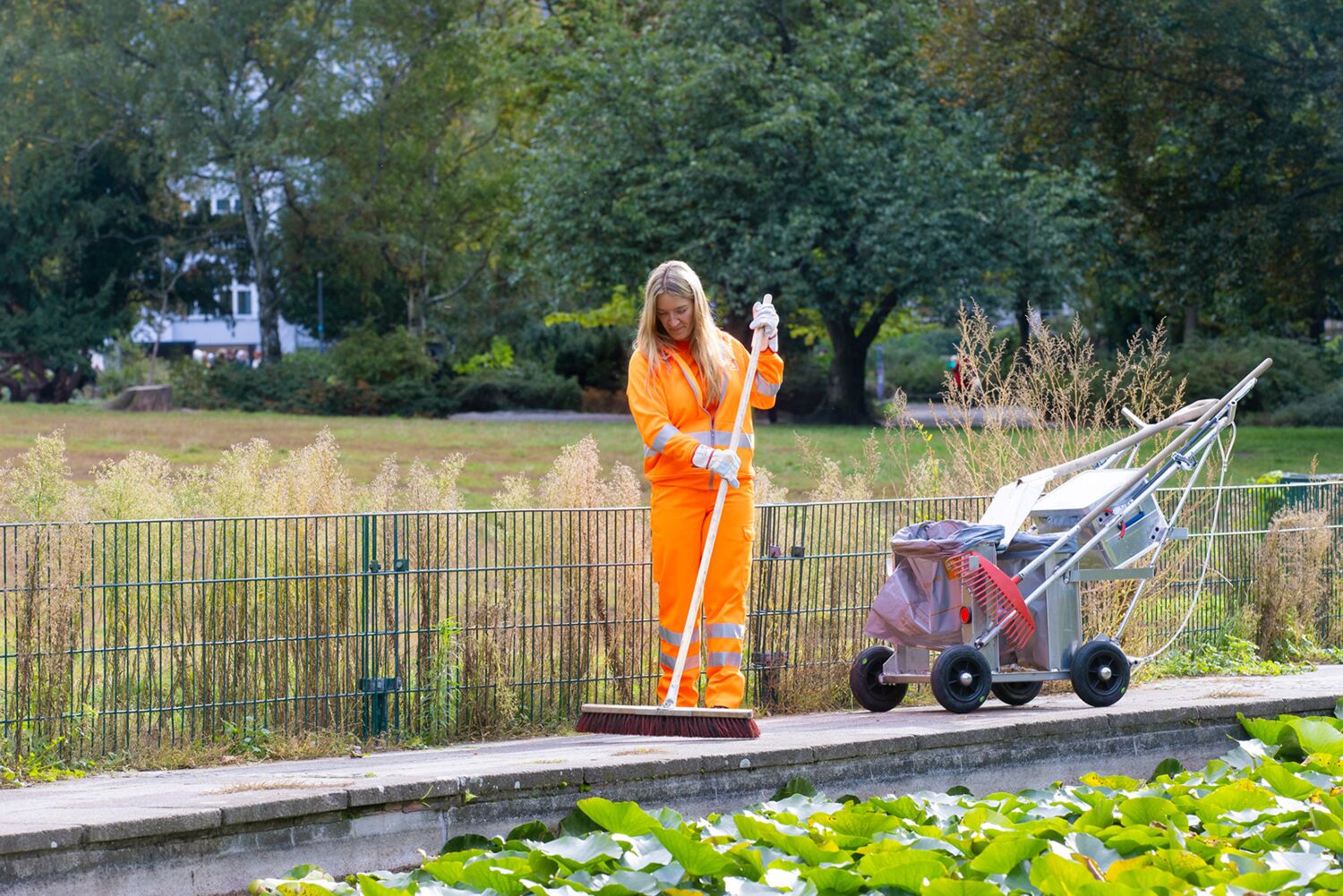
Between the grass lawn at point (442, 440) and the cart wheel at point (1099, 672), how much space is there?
10006 millimetres

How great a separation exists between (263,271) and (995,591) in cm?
4077

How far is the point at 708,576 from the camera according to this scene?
677 cm

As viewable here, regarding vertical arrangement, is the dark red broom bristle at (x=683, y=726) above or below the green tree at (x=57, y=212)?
below

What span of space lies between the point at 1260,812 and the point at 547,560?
3514 millimetres

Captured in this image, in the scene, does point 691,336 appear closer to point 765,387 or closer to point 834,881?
point 765,387

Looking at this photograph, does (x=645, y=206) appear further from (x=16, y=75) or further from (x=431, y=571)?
(x=431, y=571)

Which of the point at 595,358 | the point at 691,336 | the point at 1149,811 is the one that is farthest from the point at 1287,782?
the point at 595,358

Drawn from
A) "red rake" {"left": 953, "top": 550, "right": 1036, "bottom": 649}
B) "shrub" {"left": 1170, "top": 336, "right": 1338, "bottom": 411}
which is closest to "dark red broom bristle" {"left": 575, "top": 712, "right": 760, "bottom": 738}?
"red rake" {"left": 953, "top": 550, "right": 1036, "bottom": 649}

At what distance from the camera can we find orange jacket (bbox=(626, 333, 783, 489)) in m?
6.73

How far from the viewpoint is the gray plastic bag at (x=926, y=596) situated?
7.02 metres

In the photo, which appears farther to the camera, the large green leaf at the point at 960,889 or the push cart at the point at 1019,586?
the push cart at the point at 1019,586

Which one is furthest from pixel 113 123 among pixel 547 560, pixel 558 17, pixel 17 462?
pixel 547 560

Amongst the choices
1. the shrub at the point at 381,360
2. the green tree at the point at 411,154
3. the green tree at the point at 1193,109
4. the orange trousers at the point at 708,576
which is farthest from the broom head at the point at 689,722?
the green tree at the point at 411,154

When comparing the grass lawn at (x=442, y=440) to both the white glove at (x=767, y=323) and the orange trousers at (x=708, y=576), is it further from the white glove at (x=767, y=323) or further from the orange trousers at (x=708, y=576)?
the white glove at (x=767, y=323)
